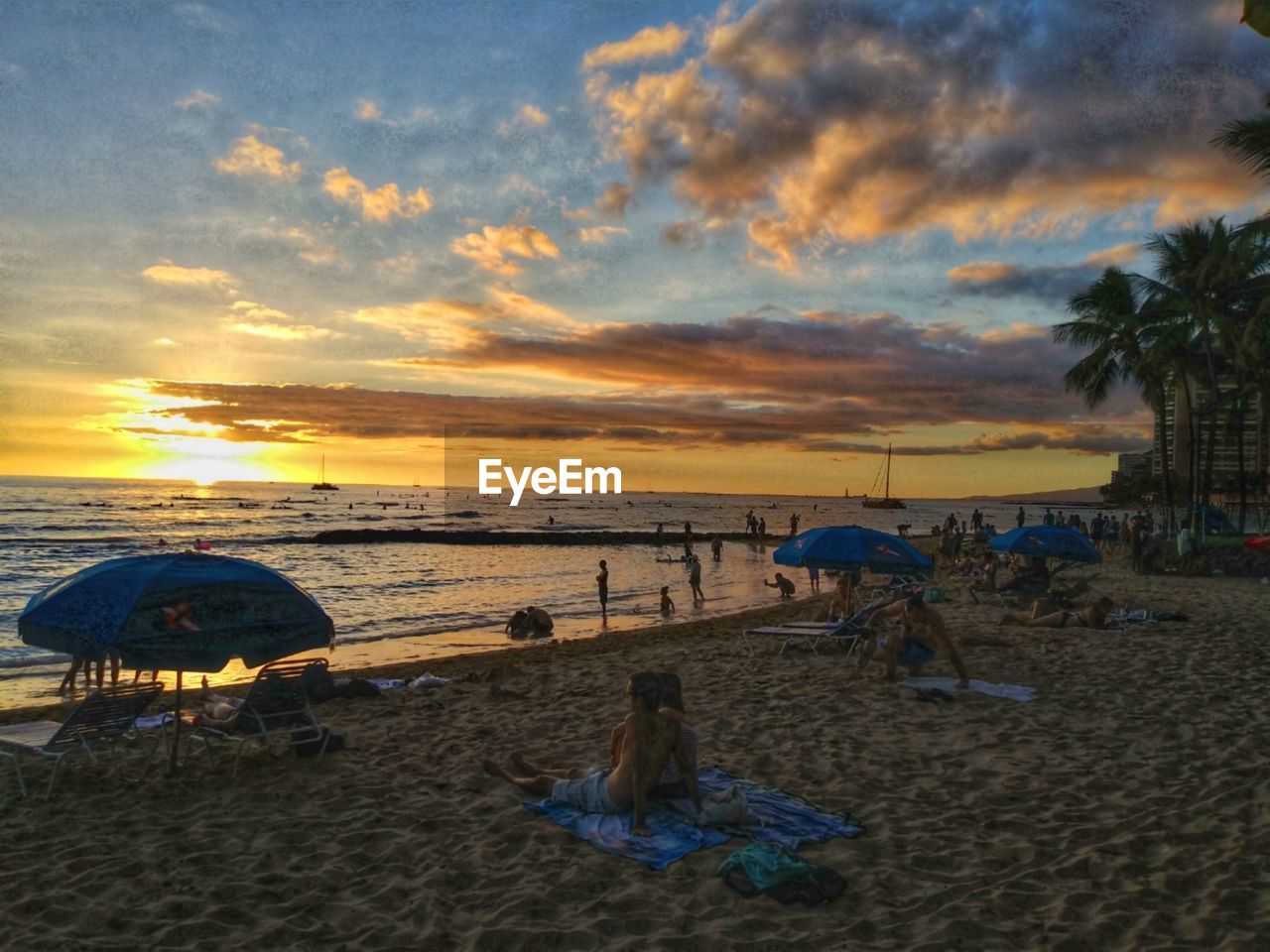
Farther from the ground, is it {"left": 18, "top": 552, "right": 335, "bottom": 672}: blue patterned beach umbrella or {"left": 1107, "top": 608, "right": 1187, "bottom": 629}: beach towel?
{"left": 18, "top": 552, "right": 335, "bottom": 672}: blue patterned beach umbrella

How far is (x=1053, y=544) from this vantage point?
52.2 feet

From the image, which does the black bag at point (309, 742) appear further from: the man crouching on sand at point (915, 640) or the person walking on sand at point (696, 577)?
the person walking on sand at point (696, 577)

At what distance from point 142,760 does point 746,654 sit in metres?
8.16

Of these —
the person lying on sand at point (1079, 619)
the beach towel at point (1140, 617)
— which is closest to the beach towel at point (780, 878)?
the person lying on sand at point (1079, 619)

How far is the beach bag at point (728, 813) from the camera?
568 centimetres

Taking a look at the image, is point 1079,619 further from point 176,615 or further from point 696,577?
point 176,615

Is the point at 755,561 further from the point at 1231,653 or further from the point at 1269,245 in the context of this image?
the point at 1231,653

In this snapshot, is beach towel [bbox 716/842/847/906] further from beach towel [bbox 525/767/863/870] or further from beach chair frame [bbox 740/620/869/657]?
beach chair frame [bbox 740/620/869/657]

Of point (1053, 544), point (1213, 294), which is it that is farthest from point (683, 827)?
point (1213, 294)

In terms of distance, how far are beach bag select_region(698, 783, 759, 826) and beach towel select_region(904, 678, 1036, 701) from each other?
15.6 ft

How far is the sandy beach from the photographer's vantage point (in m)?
4.42

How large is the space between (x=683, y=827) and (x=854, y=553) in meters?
7.11

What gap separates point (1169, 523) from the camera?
1375 inches

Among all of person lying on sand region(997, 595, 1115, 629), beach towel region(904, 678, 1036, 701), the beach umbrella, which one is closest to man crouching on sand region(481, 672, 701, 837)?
the beach umbrella
